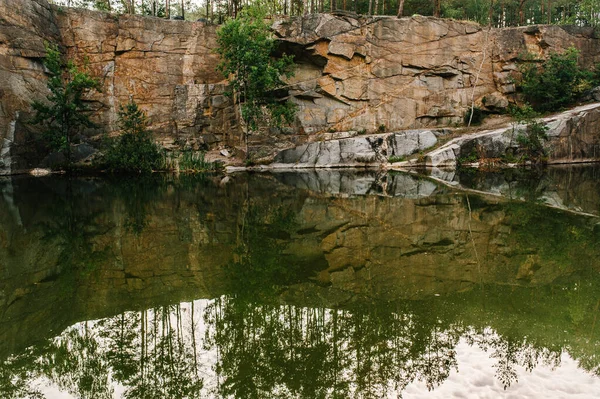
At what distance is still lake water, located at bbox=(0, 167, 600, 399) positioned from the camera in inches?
148

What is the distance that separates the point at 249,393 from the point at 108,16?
30.6 metres

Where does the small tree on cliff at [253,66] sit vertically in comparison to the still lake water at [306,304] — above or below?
above

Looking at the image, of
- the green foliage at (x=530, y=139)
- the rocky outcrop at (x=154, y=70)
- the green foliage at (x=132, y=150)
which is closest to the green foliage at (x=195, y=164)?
the green foliage at (x=132, y=150)

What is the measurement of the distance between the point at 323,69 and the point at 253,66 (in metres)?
6.03

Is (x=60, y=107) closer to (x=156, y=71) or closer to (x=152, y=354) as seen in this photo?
(x=156, y=71)

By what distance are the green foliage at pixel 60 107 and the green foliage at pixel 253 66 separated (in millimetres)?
7891

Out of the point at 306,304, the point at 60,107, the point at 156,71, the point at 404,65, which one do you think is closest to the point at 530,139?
the point at 404,65

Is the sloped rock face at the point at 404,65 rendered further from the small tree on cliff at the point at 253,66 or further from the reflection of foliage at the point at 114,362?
the reflection of foliage at the point at 114,362

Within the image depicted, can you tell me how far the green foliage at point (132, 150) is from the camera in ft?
82.5

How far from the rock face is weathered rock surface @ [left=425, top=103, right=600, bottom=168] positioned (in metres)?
4.99

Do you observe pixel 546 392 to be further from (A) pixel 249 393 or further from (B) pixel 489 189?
(B) pixel 489 189

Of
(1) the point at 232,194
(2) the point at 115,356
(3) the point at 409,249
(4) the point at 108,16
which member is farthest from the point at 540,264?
(4) the point at 108,16

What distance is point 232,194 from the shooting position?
15516 millimetres

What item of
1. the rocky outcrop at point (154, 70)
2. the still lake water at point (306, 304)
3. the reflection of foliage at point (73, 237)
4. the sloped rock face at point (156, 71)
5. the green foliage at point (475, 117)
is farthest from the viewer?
the green foliage at point (475, 117)
